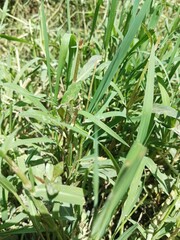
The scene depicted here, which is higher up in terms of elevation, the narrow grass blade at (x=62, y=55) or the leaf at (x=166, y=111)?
the narrow grass blade at (x=62, y=55)

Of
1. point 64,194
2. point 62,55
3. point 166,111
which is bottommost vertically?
point 64,194

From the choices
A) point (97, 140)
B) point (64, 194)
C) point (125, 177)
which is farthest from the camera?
point (97, 140)

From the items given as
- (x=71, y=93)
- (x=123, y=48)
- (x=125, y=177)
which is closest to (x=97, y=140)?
(x=71, y=93)

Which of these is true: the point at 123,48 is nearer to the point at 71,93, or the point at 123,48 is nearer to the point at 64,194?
the point at 71,93

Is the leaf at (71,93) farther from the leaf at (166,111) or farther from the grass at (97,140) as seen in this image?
the leaf at (166,111)

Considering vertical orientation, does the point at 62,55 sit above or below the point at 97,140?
above

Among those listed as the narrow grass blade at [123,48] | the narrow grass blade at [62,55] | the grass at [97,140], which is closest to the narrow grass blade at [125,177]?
the grass at [97,140]

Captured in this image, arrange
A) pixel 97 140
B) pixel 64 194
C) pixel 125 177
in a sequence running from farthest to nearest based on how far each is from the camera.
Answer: pixel 97 140, pixel 64 194, pixel 125 177

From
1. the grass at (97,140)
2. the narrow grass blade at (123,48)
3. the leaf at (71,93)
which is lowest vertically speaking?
the grass at (97,140)

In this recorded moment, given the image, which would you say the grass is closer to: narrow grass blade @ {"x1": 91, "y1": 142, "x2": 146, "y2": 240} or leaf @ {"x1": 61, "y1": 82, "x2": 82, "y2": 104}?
leaf @ {"x1": 61, "y1": 82, "x2": 82, "y2": 104}

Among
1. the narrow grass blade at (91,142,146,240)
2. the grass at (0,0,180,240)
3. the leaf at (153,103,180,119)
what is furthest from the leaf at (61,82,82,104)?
the narrow grass blade at (91,142,146,240)

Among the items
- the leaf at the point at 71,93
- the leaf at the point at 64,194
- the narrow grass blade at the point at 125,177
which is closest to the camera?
the narrow grass blade at the point at 125,177

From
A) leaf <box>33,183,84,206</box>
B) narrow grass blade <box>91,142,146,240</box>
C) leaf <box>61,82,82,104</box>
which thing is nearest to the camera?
narrow grass blade <box>91,142,146,240</box>

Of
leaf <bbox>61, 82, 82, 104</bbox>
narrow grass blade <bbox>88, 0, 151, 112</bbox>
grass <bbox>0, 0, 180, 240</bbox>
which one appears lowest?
grass <bbox>0, 0, 180, 240</bbox>
